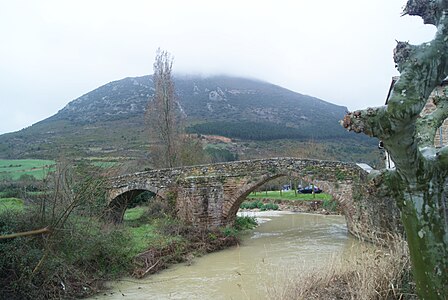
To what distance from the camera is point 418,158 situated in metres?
3.10

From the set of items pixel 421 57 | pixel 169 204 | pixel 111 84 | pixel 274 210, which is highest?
pixel 111 84

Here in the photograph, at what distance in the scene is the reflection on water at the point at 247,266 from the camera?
9.00 meters

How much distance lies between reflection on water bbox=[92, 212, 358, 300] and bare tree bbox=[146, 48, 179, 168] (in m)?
7.18

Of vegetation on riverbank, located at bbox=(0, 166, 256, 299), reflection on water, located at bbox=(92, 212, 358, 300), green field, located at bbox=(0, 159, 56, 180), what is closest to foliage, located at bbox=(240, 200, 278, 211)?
reflection on water, located at bbox=(92, 212, 358, 300)

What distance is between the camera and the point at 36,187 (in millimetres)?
9492

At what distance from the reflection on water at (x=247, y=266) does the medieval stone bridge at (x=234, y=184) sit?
136 cm

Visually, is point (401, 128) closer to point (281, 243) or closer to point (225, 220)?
point (281, 243)

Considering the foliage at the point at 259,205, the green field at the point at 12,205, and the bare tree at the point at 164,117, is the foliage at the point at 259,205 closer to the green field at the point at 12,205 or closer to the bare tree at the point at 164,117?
the bare tree at the point at 164,117

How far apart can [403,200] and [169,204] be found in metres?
14.4

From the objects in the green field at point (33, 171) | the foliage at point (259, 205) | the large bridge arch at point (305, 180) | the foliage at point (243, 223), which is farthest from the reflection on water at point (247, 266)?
the foliage at point (259, 205)

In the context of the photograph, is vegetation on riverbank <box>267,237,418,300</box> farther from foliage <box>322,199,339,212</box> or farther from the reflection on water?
foliage <box>322,199,339,212</box>

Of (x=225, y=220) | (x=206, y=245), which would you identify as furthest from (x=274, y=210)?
(x=206, y=245)

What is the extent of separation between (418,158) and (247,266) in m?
9.10

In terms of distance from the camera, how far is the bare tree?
23.0 m
